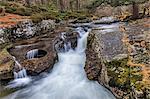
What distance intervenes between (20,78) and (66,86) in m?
2.89

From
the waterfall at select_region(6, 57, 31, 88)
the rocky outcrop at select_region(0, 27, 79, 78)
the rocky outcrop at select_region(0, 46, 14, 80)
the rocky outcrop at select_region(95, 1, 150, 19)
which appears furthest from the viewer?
the rocky outcrop at select_region(95, 1, 150, 19)

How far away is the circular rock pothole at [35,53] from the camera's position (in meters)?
16.2

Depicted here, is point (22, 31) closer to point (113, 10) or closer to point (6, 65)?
point (6, 65)

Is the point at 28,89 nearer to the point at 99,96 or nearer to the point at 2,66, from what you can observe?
the point at 2,66

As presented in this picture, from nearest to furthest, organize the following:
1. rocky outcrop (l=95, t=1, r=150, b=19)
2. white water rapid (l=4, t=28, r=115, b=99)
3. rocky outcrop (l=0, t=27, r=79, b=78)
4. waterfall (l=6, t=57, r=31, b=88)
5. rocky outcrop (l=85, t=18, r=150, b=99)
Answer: rocky outcrop (l=85, t=18, r=150, b=99)
white water rapid (l=4, t=28, r=115, b=99)
waterfall (l=6, t=57, r=31, b=88)
rocky outcrop (l=0, t=27, r=79, b=78)
rocky outcrop (l=95, t=1, r=150, b=19)

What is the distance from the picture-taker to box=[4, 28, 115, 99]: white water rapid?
39.9ft

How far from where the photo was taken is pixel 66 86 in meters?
13.3

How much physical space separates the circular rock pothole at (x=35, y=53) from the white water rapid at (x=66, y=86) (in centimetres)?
117

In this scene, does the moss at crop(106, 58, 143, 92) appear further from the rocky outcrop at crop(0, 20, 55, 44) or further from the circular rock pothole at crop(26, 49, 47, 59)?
the rocky outcrop at crop(0, 20, 55, 44)

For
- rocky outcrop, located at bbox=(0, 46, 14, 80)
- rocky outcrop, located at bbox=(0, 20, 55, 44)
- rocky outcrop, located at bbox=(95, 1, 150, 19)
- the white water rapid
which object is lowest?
the white water rapid

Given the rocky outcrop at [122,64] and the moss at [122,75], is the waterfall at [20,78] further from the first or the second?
the moss at [122,75]

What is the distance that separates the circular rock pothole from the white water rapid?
1172 millimetres

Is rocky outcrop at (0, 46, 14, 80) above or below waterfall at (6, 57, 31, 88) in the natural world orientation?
above

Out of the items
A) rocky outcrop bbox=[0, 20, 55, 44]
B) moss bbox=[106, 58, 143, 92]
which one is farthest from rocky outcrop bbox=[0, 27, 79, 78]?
moss bbox=[106, 58, 143, 92]
